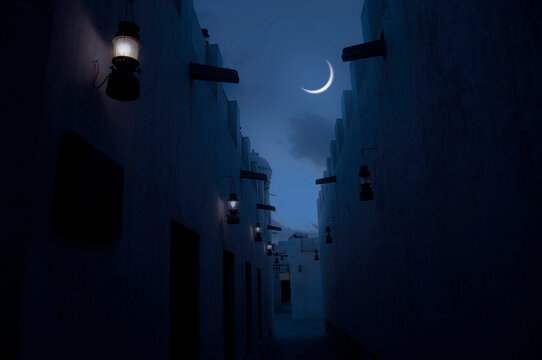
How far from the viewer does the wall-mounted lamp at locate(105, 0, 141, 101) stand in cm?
269

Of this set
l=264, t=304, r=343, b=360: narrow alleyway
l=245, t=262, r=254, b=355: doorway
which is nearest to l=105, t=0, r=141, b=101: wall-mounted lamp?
l=245, t=262, r=254, b=355: doorway

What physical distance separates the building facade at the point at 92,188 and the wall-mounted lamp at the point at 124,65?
0.16m

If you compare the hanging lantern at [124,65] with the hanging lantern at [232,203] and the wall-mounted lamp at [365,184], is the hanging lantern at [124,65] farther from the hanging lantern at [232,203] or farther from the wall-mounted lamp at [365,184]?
the hanging lantern at [232,203]

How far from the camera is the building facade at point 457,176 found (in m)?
2.47

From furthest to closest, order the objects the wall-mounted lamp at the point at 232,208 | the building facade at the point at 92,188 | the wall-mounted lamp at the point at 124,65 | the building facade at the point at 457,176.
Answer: the wall-mounted lamp at the point at 232,208, the wall-mounted lamp at the point at 124,65, the building facade at the point at 457,176, the building facade at the point at 92,188

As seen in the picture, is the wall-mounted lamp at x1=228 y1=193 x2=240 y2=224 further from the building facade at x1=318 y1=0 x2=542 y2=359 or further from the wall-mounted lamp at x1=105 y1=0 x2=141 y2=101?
the wall-mounted lamp at x1=105 y1=0 x2=141 y2=101

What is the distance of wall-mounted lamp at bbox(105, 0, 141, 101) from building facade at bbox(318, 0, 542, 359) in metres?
2.35

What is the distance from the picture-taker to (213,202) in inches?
287

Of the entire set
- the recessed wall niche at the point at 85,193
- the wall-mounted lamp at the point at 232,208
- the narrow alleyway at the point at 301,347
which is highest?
the wall-mounted lamp at the point at 232,208

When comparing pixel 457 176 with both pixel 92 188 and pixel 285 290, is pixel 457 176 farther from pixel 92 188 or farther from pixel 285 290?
pixel 285 290

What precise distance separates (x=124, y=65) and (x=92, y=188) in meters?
0.82

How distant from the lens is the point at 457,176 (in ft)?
11.5

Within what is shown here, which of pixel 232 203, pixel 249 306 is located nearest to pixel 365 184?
pixel 232 203

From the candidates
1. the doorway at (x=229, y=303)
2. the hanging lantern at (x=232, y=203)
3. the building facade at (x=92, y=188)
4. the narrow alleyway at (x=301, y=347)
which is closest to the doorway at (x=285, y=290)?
the narrow alleyway at (x=301, y=347)
